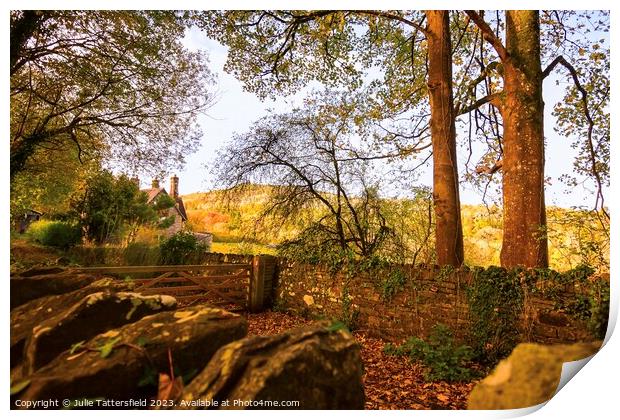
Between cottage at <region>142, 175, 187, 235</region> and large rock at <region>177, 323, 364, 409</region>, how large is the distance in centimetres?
237

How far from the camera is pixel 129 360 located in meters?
1.70

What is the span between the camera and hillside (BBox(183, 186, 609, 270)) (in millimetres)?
2930

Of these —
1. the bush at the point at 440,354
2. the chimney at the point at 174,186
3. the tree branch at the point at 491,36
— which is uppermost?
the tree branch at the point at 491,36

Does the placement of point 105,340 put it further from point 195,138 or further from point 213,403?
point 195,138

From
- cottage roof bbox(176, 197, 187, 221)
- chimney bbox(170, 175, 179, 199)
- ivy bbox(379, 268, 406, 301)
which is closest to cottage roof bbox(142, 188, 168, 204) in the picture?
chimney bbox(170, 175, 179, 199)

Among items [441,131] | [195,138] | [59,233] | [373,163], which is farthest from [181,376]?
[373,163]

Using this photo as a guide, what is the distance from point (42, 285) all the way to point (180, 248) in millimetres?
1870

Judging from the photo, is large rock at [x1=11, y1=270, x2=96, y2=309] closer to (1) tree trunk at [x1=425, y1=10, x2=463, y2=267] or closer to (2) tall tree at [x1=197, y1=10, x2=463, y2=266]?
(2) tall tree at [x1=197, y1=10, x2=463, y2=266]

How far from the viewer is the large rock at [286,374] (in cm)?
154

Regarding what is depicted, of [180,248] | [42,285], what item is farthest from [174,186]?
[42,285]

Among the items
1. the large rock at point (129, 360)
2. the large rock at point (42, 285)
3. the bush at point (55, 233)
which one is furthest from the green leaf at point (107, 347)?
the bush at point (55, 233)

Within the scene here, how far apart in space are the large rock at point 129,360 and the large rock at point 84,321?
0.13 metres

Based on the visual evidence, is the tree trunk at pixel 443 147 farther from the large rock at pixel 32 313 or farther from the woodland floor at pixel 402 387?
the large rock at pixel 32 313

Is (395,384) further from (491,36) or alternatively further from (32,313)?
(491,36)
